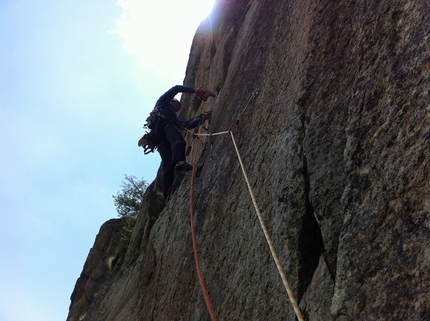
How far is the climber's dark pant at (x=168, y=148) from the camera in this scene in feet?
26.6

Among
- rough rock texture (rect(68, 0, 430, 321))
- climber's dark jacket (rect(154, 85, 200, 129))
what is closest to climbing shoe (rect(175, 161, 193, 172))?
rough rock texture (rect(68, 0, 430, 321))

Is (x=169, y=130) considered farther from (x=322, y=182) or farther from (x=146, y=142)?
(x=322, y=182)

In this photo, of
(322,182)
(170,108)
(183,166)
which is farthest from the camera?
(170,108)

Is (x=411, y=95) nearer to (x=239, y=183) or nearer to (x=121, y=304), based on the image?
(x=239, y=183)

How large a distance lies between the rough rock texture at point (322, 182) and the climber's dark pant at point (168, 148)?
1653 mm

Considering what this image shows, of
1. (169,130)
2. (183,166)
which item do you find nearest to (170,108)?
(169,130)

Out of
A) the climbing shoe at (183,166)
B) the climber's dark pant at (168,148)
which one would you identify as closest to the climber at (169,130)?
the climber's dark pant at (168,148)

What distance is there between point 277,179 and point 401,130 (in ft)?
4.75

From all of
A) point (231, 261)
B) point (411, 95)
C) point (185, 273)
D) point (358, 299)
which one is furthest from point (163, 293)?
point (411, 95)

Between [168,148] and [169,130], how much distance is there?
724 mm

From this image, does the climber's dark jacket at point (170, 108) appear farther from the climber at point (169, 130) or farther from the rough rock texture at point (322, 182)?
the rough rock texture at point (322, 182)

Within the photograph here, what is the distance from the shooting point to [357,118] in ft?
9.34

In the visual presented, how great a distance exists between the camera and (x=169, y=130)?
8758mm

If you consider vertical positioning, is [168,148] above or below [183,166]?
above
